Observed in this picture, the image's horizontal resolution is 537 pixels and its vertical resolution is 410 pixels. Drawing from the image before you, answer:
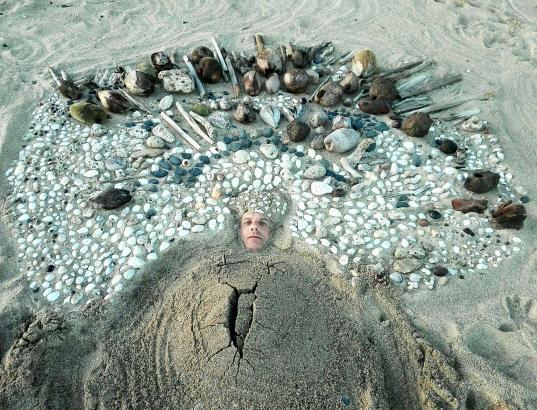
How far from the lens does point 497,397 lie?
2.90m

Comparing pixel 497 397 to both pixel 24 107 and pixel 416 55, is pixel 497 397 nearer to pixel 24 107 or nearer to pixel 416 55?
pixel 416 55

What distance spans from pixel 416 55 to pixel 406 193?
2.40 metres

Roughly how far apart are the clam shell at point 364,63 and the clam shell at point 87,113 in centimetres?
284

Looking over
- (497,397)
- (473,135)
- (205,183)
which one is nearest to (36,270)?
(205,183)

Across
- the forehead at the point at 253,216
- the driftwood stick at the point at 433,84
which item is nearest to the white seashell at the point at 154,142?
the forehead at the point at 253,216

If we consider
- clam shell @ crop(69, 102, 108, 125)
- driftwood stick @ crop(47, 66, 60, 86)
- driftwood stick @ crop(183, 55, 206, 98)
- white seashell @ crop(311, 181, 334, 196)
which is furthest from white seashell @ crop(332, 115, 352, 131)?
driftwood stick @ crop(47, 66, 60, 86)

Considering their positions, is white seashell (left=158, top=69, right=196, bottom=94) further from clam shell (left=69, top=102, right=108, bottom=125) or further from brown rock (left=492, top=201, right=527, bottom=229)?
brown rock (left=492, top=201, right=527, bottom=229)

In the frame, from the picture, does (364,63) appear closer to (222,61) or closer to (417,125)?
(417,125)

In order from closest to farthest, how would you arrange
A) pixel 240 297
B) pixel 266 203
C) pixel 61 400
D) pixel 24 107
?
pixel 61 400 → pixel 240 297 → pixel 266 203 → pixel 24 107

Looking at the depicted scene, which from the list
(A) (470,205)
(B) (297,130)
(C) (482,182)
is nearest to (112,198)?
(B) (297,130)

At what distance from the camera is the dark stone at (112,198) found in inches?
153

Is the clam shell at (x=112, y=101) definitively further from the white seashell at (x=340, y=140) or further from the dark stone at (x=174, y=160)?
→ the white seashell at (x=340, y=140)

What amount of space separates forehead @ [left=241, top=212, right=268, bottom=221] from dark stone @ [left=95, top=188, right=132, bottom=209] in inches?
40.7

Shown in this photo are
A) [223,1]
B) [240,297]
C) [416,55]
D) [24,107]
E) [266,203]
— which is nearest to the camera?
[240,297]
